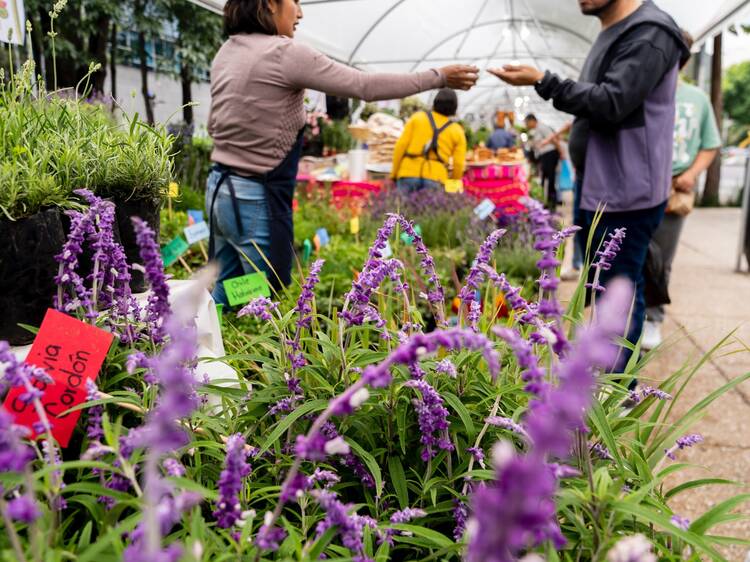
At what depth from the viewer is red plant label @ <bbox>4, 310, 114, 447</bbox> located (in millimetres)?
906

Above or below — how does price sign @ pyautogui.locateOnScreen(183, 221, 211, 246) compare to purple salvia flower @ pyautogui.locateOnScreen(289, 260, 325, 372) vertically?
below

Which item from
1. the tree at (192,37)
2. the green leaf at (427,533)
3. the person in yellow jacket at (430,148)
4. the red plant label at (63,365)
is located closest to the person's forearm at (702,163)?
the person in yellow jacket at (430,148)

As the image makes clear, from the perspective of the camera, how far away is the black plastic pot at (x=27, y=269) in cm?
116

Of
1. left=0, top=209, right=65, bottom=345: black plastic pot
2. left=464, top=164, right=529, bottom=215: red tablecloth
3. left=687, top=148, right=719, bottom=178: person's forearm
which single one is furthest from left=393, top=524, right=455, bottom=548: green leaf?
left=464, top=164, right=529, bottom=215: red tablecloth

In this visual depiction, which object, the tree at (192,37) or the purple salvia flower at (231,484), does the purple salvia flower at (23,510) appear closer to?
the purple salvia flower at (231,484)

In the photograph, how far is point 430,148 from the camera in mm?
5727

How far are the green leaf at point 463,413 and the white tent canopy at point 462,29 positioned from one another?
22.7ft

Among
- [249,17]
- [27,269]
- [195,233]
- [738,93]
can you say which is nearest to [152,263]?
[27,269]

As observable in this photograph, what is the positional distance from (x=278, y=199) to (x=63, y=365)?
185 cm

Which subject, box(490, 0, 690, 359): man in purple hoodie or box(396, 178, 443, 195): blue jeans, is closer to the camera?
box(490, 0, 690, 359): man in purple hoodie

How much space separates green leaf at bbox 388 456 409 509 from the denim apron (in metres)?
1.79

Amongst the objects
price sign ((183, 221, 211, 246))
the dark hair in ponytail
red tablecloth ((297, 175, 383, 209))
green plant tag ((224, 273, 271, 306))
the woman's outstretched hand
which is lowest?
red tablecloth ((297, 175, 383, 209))

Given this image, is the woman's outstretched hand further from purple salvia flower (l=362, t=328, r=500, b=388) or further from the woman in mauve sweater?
purple salvia flower (l=362, t=328, r=500, b=388)

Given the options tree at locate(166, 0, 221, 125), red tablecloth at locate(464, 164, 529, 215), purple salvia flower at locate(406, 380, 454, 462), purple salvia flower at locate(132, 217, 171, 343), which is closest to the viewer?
purple salvia flower at locate(132, 217, 171, 343)
